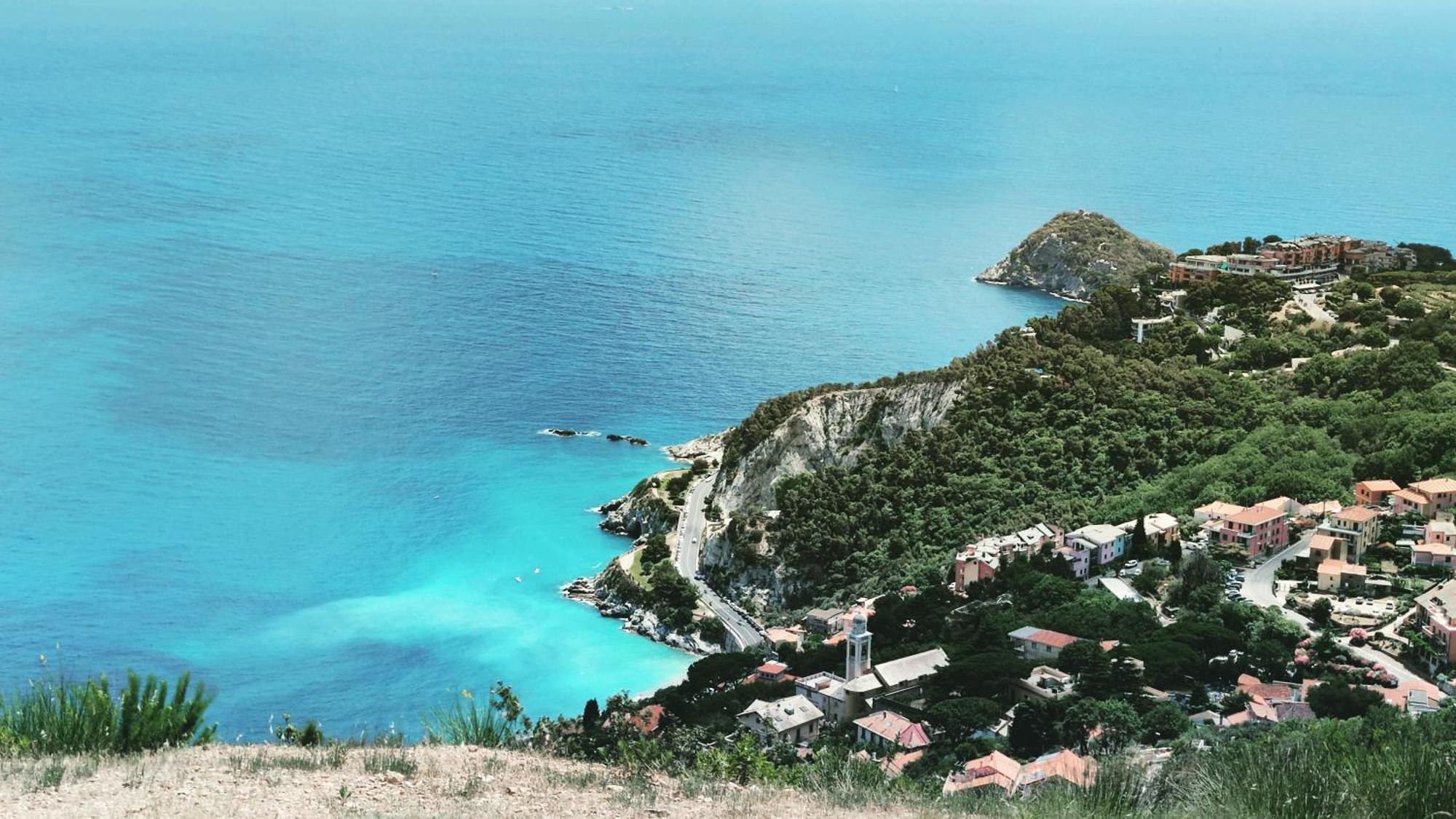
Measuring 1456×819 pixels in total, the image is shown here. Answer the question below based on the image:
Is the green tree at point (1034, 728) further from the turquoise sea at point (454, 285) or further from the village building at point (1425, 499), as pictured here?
the turquoise sea at point (454, 285)

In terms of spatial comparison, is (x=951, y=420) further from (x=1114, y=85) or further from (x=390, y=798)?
(x=1114, y=85)

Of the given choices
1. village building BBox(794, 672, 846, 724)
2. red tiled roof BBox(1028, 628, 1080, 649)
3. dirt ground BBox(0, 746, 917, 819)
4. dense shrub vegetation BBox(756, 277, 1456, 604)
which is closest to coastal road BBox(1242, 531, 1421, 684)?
dense shrub vegetation BBox(756, 277, 1456, 604)

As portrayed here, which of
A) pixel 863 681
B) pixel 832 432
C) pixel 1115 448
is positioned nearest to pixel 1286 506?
pixel 1115 448

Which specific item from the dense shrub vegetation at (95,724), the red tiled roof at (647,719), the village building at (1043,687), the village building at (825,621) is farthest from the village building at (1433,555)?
the dense shrub vegetation at (95,724)

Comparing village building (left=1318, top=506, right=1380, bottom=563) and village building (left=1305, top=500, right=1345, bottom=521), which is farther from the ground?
village building (left=1305, top=500, right=1345, bottom=521)

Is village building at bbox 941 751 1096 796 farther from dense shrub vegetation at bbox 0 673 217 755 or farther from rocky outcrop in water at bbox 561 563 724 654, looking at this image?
rocky outcrop in water at bbox 561 563 724 654

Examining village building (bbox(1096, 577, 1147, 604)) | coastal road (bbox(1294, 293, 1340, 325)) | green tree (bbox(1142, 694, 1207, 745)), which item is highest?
coastal road (bbox(1294, 293, 1340, 325))
